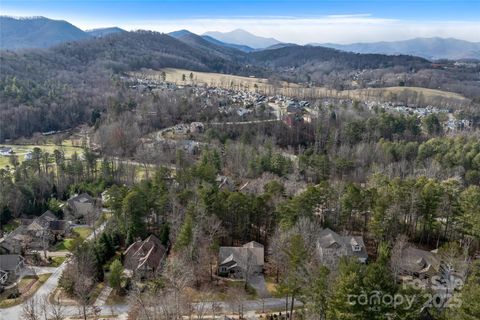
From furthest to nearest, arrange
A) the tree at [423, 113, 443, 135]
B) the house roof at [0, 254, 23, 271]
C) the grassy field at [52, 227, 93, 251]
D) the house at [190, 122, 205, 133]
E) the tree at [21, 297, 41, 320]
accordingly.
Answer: the tree at [423, 113, 443, 135], the house at [190, 122, 205, 133], the grassy field at [52, 227, 93, 251], the house roof at [0, 254, 23, 271], the tree at [21, 297, 41, 320]

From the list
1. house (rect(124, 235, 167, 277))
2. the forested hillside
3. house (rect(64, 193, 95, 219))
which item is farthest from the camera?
the forested hillside

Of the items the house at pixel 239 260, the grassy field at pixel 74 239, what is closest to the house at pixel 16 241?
the grassy field at pixel 74 239

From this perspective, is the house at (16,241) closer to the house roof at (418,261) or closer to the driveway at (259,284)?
the driveway at (259,284)

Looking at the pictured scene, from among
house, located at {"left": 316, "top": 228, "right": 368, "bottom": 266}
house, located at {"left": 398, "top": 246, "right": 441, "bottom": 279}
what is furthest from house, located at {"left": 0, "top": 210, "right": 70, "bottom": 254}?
house, located at {"left": 398, "top": 246, "right": 441, "bottom": 279}

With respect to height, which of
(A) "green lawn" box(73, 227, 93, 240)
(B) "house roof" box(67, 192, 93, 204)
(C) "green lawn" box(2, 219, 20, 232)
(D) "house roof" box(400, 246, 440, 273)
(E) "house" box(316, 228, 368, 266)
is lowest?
(A) "green lawn" box(73, 227, 93, 240)

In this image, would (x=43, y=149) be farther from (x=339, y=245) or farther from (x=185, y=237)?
(x=339, y=245)

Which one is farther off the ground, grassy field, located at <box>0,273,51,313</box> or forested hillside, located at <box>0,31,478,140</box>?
forested hillside, located at <box>0,31,478,140</box>

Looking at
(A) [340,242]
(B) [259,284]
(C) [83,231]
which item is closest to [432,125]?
(A) [340,242]

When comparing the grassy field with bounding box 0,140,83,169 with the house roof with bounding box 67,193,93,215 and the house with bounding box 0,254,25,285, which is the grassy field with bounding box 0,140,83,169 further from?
the house with bounding box 0,254,25,285
